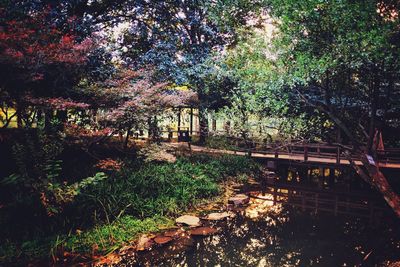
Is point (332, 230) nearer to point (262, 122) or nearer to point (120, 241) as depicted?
point (262, 122)

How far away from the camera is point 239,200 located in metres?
11.4

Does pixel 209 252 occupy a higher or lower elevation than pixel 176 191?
lower

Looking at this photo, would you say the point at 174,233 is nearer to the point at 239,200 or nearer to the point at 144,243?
the point at 144,243

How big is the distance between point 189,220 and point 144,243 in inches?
77.3

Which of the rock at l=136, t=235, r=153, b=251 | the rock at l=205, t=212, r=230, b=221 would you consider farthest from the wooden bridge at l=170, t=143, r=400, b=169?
the rock at l=136, t=235, r=153, b=251

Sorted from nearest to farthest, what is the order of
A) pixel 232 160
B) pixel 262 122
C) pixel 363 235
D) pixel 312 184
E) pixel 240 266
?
pixel 240 266 → pixel 363 235 → pixel 262 122 → pixel 232 160 → pixel 312 184

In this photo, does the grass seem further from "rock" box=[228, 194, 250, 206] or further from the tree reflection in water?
the tree reflection in water

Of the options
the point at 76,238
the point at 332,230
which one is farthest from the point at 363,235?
the point at 76,238

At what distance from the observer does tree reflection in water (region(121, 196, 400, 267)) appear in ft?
22.9

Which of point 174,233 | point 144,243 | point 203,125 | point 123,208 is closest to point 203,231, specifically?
→ point 174,233

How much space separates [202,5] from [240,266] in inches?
546

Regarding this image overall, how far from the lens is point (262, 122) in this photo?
1123cm

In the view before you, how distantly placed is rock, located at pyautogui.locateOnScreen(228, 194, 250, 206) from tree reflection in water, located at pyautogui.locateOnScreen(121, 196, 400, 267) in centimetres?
98

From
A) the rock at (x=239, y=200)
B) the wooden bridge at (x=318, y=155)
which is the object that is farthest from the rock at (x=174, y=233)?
the wooden bridge at (x=318, y=155)
